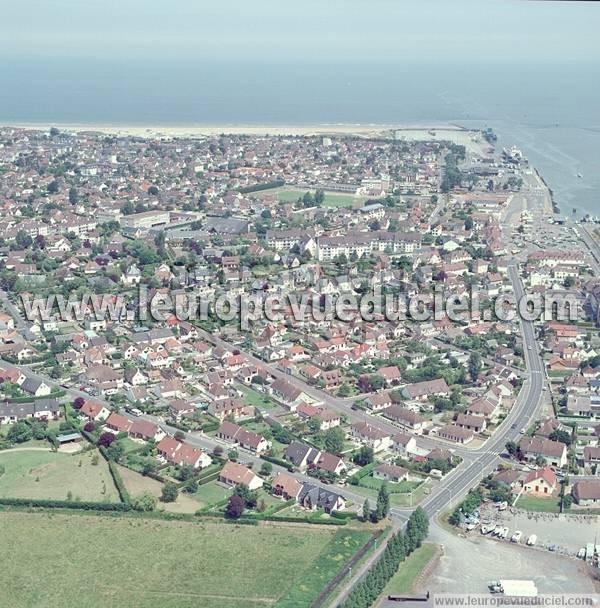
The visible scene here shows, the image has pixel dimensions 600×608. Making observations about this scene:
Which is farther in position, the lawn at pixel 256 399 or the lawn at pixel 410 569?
the lawn at pixel 256 399

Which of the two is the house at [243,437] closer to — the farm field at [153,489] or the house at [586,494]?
the farm field at [153,489]

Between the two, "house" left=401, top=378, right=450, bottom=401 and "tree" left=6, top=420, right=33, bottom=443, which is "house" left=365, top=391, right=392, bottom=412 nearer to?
"house" left=401, top=378, right=450, bottom=401

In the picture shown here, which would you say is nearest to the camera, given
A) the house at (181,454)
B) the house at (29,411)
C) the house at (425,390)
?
the house at (181,454)

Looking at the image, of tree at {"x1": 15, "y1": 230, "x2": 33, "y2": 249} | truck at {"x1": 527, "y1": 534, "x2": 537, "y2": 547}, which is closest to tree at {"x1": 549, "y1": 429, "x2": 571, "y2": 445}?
truck at {"x1": 527, "y1": 534, "x2": 537, "y2": 547}

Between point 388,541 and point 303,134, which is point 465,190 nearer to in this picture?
point 303,134

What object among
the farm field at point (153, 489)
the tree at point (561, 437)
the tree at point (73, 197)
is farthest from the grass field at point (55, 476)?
the tree at point (73, 197)

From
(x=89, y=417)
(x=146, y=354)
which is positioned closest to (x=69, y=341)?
(x=146, y=354)
